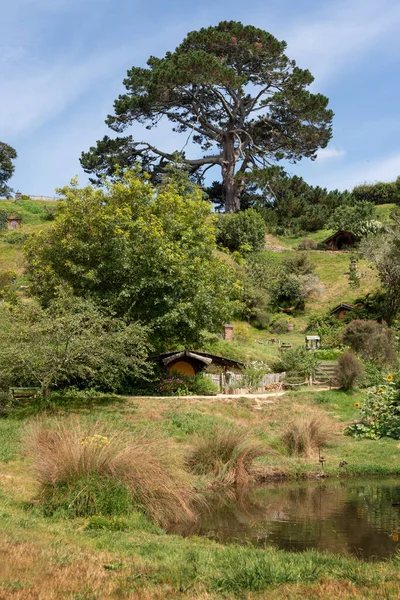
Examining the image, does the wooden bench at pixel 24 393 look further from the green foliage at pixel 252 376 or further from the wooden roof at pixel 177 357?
the green foliage at pixel 252 376

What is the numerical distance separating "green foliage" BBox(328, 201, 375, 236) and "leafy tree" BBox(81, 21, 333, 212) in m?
7.54

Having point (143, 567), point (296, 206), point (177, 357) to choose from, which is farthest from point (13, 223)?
point (143, 567)

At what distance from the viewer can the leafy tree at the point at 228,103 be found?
5684 cm

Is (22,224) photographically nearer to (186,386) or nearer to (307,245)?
(307,245)

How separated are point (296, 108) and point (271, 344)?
28.7 meters

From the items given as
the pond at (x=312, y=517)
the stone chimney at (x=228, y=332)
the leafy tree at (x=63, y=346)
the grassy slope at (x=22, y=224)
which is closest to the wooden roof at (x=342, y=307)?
the stone chimney at (x=228, y=332)

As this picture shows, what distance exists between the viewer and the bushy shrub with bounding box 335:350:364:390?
28078 millimetres

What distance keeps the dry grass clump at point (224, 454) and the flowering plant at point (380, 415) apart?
7.24 metres

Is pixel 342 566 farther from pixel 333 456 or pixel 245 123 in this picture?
pixel 245 123

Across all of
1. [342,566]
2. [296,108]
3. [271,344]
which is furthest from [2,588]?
[296,108]

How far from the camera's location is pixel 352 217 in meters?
65.2

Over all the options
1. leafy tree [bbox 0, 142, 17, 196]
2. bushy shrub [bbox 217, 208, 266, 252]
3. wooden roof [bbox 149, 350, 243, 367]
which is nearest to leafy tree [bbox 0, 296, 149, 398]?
wooden roof [bbox 149, 350, 243, 367]

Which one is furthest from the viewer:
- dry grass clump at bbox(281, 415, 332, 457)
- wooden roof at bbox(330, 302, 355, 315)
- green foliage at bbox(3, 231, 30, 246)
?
green foliage at bbox(3, 231, 30, 246)

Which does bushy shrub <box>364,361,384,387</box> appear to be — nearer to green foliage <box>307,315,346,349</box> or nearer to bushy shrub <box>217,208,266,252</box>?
green foliage <box>307,315,346,349</box>
